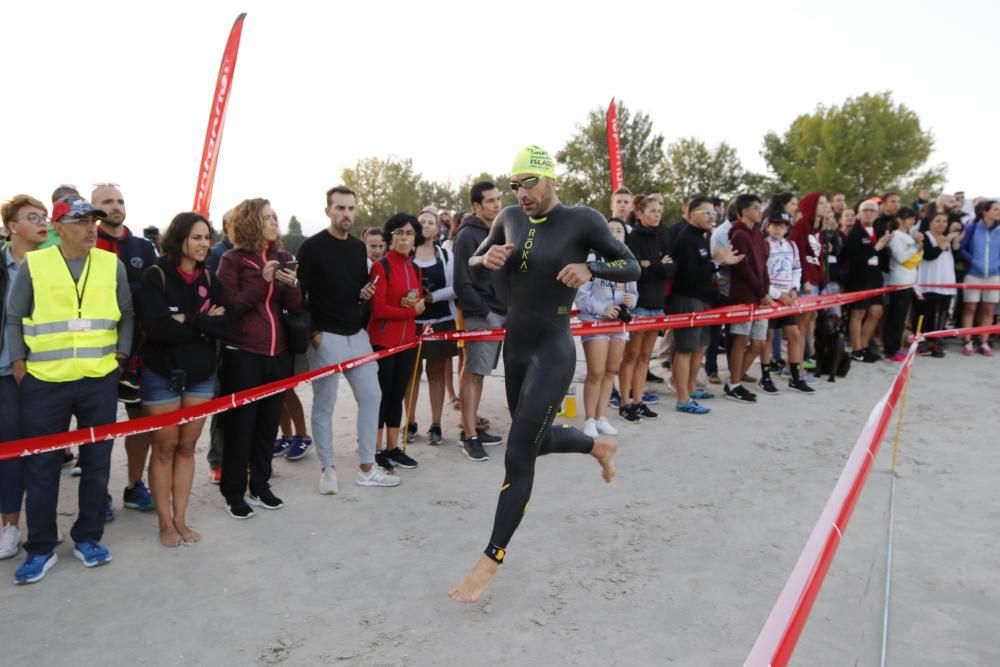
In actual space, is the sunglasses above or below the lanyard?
above

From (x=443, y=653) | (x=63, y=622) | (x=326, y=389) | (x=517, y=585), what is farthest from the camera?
(x=326, y=389)

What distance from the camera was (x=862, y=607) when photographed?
331 centimetres

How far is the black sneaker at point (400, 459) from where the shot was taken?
5.62 metres

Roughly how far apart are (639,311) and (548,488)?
9.10 feet

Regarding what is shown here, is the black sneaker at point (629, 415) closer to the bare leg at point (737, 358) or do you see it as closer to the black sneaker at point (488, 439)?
the black sneaker at point (488, 439)

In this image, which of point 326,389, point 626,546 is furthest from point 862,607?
point 326,389

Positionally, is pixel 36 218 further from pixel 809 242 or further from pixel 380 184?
pixel 380 184

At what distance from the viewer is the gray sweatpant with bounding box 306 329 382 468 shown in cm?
505

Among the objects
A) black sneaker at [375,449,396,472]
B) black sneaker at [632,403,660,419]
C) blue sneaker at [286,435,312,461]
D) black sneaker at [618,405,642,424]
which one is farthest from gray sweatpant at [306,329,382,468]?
black sneaker at [632,403,660,419]

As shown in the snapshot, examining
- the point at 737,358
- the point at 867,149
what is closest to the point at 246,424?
the point at 737,358

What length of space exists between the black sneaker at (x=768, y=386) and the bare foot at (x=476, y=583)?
577cm

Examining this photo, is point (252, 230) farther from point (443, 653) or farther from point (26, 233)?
point (443, 653)

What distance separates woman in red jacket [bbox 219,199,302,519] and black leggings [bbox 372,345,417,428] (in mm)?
1037

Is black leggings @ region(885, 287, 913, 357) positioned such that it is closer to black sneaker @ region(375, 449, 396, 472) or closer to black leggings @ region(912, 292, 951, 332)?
black leggings @ region(912, 292, 951, 332)
